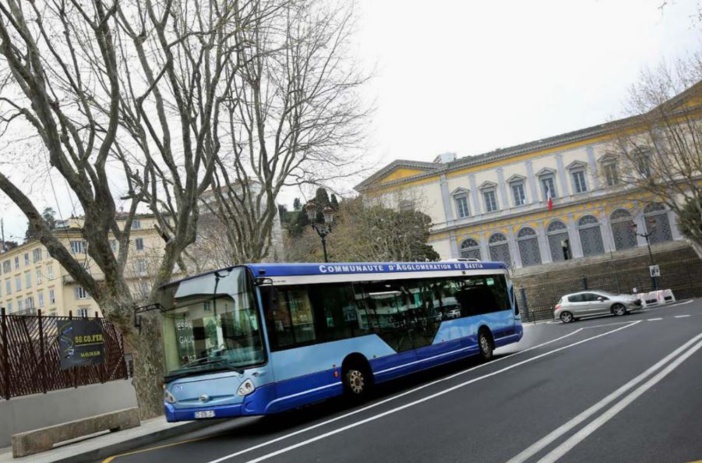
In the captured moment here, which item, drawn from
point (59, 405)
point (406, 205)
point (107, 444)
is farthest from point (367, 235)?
point (107, 444)

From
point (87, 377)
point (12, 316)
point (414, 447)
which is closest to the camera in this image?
point (414, 447)

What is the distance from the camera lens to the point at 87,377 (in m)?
14.9

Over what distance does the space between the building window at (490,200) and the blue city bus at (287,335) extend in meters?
54.6

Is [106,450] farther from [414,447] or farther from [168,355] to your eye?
[414,447]

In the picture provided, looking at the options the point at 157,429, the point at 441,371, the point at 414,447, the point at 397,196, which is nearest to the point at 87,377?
the point at 157,429

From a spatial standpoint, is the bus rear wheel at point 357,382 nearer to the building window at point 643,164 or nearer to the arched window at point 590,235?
the building window at point 643,164

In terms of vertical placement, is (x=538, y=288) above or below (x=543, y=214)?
below

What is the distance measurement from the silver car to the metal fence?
25626mm

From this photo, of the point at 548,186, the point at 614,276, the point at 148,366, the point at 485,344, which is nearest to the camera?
the point at 148,366

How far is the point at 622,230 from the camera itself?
60250mm

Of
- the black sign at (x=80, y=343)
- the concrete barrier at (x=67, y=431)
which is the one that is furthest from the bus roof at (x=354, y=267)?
the black sign at (x=80, y=343)

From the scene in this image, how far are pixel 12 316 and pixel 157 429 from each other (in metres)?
4.52

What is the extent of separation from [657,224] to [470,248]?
19.3 metres

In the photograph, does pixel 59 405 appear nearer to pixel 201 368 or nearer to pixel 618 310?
pixel 201 368
